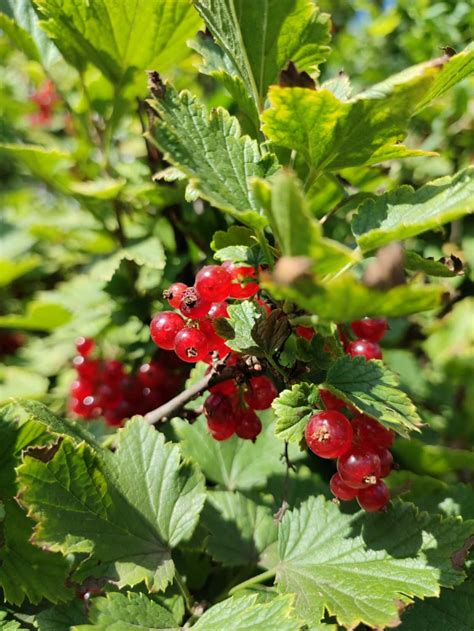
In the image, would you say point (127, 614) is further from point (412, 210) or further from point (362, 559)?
point (412, 210)

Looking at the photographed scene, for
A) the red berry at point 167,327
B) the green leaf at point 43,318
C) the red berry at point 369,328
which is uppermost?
the red berry at point 167,327

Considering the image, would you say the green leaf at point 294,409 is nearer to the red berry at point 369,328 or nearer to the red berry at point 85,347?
the red berry at point 369,328

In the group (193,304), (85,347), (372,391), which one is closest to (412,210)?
(372,391)

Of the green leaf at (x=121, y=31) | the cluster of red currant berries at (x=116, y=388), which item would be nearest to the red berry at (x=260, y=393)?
the cluster of red currant berries at (x=116, y=388)

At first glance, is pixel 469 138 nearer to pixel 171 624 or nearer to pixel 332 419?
pixel 332 419

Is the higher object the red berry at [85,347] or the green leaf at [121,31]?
the green leaf at [121,31]

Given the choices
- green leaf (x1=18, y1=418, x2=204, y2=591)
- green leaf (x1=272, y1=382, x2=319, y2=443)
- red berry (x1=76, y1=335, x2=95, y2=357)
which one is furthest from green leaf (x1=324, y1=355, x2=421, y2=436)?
red berry (x1=76, y1=335, x2=95, y2=357)
